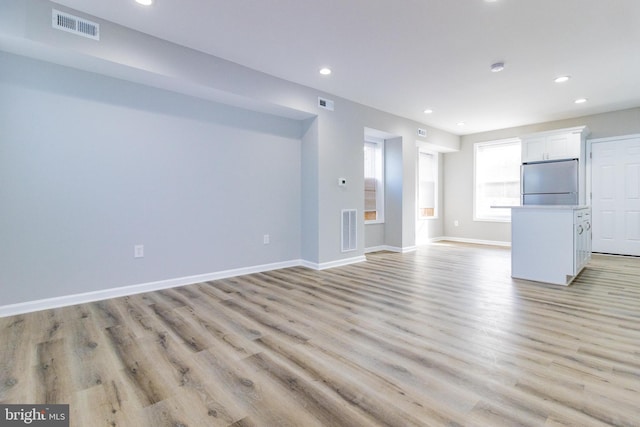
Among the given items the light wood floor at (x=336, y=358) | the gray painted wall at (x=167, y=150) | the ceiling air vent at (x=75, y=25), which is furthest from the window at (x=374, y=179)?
the ceiling air vent at (x=75, y=25)

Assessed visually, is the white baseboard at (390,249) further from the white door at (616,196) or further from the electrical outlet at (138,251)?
the electrical outlet at (138,251)

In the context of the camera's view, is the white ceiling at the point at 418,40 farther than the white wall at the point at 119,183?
No

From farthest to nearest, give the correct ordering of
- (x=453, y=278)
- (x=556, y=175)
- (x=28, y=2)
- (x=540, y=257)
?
(x=556, y=175) → (x=453, y=278) → (x=540, y=257) → (x=28, y=2)

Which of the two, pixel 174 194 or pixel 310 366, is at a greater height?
pixel 174 194

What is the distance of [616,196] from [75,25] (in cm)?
833


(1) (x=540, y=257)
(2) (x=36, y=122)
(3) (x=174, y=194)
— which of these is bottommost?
(1) (x=540, y=257)

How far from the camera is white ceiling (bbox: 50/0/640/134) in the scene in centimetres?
267

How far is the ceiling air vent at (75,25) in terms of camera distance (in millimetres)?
2607

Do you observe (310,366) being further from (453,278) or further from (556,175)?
(556,175)

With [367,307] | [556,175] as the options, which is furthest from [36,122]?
[556,175]

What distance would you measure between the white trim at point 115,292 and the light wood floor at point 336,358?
122 millimetres

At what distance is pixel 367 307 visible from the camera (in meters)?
2.95

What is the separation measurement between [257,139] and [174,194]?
1.42 meters

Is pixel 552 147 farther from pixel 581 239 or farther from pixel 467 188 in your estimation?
pixel 581 239
